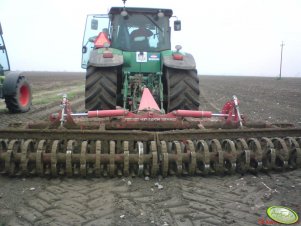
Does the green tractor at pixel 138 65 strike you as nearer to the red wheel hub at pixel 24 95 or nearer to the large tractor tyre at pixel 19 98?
the large tractor tyre at pixel 19 98

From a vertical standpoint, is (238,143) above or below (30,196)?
above

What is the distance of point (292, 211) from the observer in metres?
3.06

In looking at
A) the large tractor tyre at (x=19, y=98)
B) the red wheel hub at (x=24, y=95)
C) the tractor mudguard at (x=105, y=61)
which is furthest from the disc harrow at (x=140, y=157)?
the red wheel hub at (x=24, y=95)

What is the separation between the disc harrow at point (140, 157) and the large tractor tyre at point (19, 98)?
513cm

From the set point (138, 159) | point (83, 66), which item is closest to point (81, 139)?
point (138, 159)

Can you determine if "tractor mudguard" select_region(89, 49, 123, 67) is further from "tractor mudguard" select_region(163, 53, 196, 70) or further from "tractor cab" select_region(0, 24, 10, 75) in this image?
"tractor cab" select_region(0, 24, 10, 75)

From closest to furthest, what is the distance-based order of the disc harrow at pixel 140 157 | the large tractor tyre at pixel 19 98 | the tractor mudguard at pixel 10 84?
1. the disc harrow at pixel 140 157
2. the tractor mudguard at pixel 10 84
3. the large tractor tyre at pixel 19 98

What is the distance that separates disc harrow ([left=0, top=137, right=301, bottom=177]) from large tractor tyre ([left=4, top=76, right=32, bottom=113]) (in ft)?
16.8

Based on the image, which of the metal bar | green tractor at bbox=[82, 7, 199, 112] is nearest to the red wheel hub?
green tractor at bbox=[82, 7, 199, 112]

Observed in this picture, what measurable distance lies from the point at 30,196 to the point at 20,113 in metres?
6.33

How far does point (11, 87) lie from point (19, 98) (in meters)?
0.52

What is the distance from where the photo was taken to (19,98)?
30.2 ft

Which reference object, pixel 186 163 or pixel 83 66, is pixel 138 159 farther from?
pixel 83 66

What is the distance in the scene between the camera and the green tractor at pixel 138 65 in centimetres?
578
